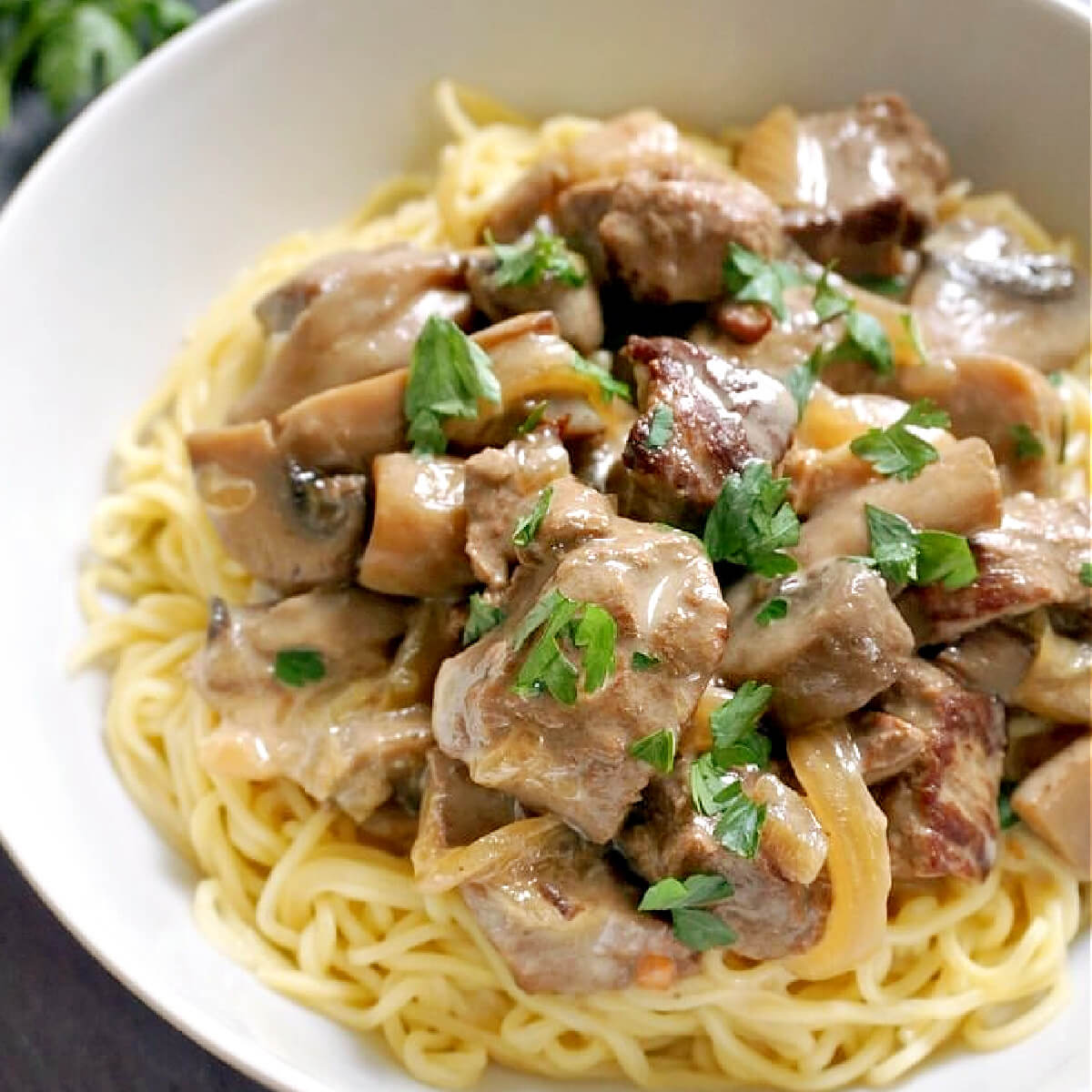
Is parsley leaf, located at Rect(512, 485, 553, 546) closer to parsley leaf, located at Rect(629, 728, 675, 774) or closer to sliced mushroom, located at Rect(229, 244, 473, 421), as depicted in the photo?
parsley leaf, located at Rect(629, 728, 675, 774)

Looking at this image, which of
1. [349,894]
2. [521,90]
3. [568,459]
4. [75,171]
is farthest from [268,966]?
[521,90]

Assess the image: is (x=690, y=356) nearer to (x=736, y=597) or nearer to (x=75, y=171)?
(x=736, y=597)

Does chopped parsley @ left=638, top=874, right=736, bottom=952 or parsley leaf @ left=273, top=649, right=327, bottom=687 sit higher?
parsley leaf @ left=273, top=649, right=327, bottom=687

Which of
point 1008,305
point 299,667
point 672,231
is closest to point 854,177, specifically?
point 1008,305

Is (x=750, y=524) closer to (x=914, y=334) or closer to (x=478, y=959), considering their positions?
(x=914, y=334)

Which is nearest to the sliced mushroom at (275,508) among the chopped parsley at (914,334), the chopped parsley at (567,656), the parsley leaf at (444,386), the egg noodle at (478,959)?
the parsley leaf at (444,386)

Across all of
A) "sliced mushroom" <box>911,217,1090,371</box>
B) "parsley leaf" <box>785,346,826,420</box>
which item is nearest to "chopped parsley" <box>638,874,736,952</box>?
"parsley leaf" <box>785,346,826,420</box>
